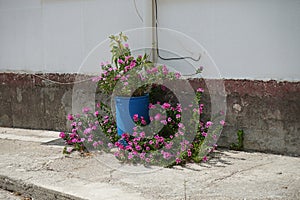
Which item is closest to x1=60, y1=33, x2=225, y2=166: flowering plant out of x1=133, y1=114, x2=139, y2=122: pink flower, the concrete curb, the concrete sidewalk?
x1=133, y1=114, x2=139, y2=122: pink flower

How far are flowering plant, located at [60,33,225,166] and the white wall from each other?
485 mm

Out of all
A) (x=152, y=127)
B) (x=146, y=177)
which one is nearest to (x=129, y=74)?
(x=152, y=127)

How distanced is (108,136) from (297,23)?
2.35 m

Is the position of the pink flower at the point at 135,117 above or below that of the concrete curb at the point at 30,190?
above

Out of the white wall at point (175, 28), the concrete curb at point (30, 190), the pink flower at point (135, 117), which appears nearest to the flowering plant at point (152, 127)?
the pink flower at point (135, 117)

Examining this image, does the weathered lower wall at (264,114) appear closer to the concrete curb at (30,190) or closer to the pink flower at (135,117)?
the pink flower at (135,117)

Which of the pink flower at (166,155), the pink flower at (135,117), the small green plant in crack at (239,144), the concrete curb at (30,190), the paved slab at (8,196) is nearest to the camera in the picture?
the concrete curb at (30,190)

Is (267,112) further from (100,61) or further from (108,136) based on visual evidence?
(100,61)

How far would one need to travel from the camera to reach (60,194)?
437 cm

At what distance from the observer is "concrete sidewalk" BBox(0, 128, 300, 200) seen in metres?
4.20

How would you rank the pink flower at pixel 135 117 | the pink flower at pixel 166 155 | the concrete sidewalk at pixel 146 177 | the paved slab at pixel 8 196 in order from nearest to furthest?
the concrete sidewalk at pixel 146 177
the paved slab at pixel 8 196
the pink flower at pixel 166 155
the pink flower at pixel 135 117

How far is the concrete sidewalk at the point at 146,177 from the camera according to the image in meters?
4.20

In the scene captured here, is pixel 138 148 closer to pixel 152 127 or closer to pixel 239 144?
pixel 152 127

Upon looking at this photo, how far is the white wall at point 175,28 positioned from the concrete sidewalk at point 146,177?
3.20 ft
